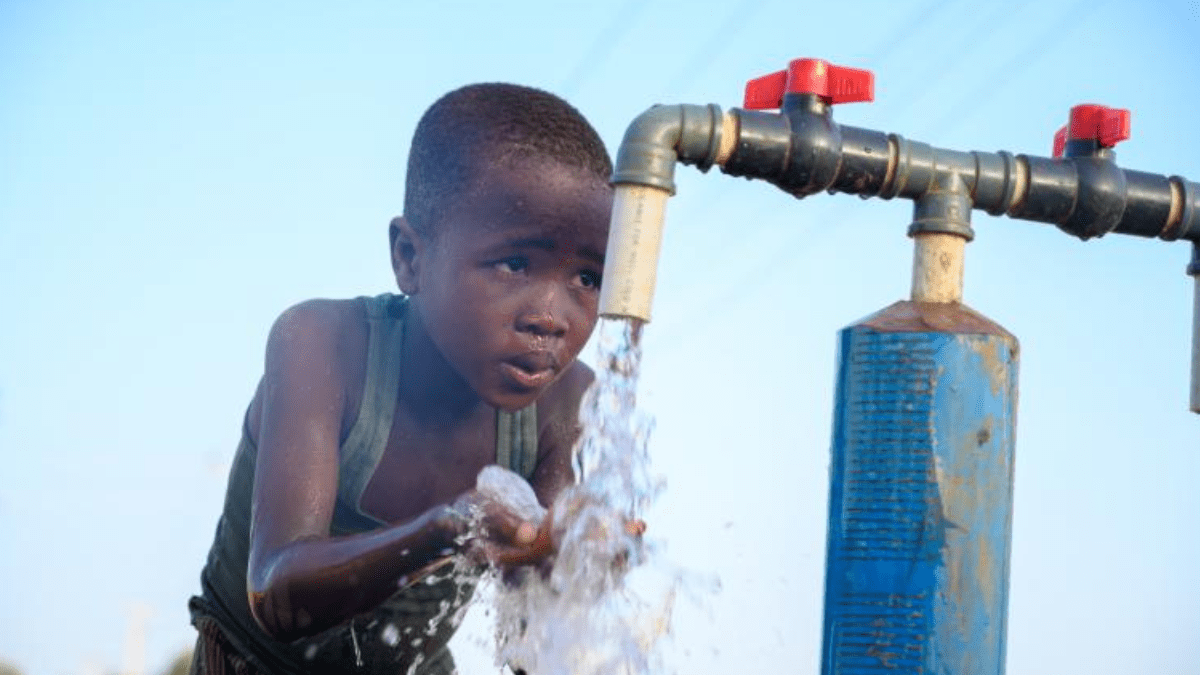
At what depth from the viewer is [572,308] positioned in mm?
3066

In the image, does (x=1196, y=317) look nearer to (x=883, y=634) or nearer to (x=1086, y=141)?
→ (x=1086, y=141)

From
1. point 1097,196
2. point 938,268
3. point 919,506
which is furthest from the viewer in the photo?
point 1097,196

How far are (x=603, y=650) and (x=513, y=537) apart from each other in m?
0.57

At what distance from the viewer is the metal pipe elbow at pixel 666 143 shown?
246cm

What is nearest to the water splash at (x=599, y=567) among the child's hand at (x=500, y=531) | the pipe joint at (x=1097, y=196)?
the child's hand at (x=500, y=531)

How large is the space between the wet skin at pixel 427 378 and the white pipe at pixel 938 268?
65 centimetres

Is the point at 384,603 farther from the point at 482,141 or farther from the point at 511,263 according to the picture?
the point at 482,141

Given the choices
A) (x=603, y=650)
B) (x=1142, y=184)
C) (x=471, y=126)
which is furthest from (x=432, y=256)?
(x=1142, y=184)

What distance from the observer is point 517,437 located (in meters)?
3.39

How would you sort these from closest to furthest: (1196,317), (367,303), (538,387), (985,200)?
(985,200)
(1196,317)
(538,387)
(367,303)

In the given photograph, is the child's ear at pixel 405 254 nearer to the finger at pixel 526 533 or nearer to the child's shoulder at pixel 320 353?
the child's shoulder at pixel 320 353

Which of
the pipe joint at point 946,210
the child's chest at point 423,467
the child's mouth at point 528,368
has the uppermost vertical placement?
the pipe joint at point 946,210

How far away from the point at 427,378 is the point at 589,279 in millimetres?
400

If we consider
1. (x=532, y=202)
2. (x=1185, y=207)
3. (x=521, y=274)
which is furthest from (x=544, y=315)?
(x=1185, y=207)
